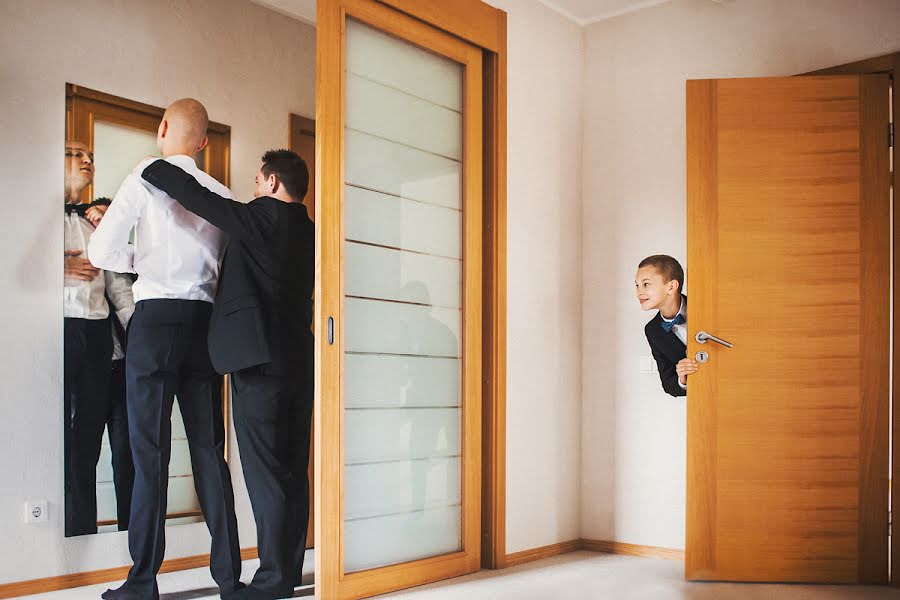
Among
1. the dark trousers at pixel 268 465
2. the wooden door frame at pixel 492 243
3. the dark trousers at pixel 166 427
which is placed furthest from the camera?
the wooden door frame at pixel 492 243

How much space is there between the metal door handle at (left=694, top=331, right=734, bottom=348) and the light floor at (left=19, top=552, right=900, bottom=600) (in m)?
0.96

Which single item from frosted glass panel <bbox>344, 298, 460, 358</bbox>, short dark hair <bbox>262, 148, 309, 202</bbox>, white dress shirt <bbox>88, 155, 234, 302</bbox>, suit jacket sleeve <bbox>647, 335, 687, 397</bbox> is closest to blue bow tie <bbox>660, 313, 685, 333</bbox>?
suit jacket sleeve <bbox>647, 335, 687, 397</bbox>

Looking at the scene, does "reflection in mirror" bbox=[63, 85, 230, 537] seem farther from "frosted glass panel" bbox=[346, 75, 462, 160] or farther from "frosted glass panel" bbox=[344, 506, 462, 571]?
"frosted glass panel" bbox=[346, 75, 462, 160]

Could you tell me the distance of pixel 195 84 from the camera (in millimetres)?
4027

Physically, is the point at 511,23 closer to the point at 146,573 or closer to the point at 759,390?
the point at 759,390

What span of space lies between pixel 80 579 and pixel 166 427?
88 centimetres

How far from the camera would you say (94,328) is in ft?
11.9

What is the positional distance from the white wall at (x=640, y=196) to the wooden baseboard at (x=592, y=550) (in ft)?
0.11

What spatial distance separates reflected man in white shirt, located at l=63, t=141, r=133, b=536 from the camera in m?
3.53

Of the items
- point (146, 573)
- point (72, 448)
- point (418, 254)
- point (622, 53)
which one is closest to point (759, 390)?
point (418, 254)

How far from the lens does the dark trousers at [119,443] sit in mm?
3645

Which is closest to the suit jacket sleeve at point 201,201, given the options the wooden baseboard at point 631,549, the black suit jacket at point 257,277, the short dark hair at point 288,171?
the black suit jacket at point 257,277

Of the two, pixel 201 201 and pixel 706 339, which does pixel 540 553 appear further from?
pixel 201 201

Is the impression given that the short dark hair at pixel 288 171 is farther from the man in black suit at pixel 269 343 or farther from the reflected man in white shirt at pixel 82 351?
the reflected man in white shirt at pixel 82 351
